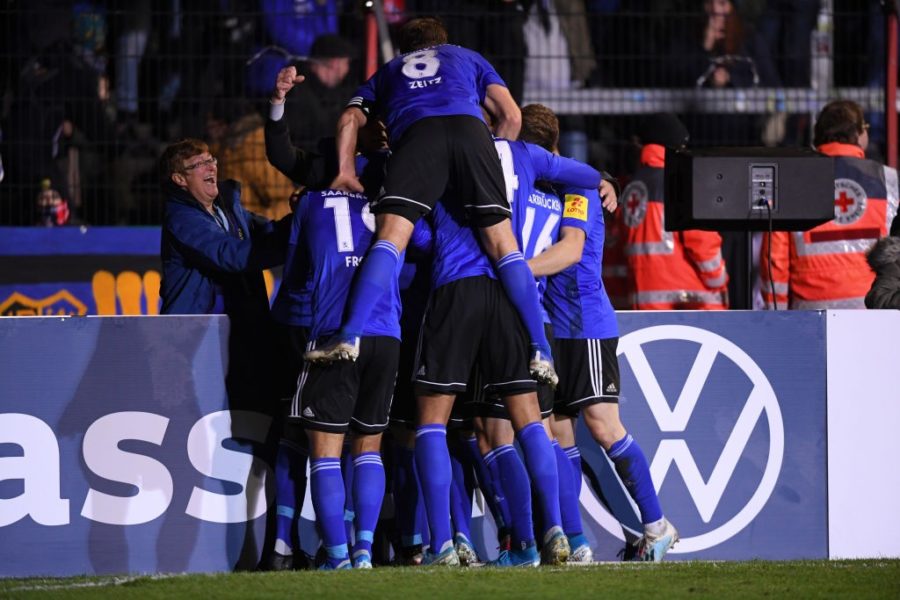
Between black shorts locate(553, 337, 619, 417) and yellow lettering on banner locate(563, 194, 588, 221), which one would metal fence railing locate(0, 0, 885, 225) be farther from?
black shorts locate(553, 337, 619, 417)

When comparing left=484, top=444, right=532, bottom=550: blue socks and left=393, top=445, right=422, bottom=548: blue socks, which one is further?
left=393, top=445, right=422, bottom=548: blue socks

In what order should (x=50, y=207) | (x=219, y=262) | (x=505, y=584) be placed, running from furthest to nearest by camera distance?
(x=50, y=207)
(x=219, y=262)
(x=505, y=584)

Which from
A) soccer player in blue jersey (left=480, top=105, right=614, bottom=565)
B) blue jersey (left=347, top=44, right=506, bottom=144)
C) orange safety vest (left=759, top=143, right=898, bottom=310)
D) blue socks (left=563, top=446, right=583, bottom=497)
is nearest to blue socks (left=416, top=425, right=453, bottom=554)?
soccer player in blue jersey (left=480, top=105, right=614, bottom=565)

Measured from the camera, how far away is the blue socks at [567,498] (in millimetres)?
6668

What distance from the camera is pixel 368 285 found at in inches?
246

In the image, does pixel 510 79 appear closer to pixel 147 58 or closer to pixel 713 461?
pixel 147 58

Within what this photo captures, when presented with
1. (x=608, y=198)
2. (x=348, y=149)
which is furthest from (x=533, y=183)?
(x=348, y=149)

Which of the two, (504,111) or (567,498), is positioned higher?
(504,111)

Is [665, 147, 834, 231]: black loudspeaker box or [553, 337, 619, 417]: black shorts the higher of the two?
[665, 147, 834, 231]: black loudspeaker box

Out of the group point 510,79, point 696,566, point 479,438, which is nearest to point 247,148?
point 510,79

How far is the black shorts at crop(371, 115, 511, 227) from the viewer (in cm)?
638

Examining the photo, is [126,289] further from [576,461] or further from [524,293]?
[524,293]

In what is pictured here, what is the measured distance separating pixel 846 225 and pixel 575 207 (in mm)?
2816

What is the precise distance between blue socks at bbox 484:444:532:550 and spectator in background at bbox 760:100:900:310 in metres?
3.14
